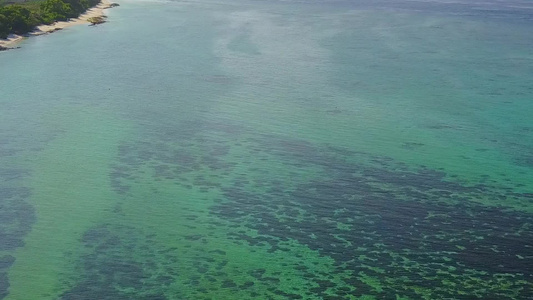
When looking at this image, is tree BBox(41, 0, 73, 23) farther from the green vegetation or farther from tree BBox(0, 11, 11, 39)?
tree BBox(0, 11, 11, 39)

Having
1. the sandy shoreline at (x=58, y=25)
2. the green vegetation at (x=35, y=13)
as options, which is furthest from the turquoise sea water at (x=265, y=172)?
the green vegetation at (x=35, y=13)

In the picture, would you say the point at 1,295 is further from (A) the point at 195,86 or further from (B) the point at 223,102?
(A) the point at 195,86

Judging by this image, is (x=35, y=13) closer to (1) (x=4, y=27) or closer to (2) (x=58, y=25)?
(2) (x=58, y=25)

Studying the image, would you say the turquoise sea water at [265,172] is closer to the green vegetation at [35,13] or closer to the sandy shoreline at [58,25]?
the sandy shoreline at [58,25]

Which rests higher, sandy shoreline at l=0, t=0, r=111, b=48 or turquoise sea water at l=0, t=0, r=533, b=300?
sandy shoreline at l=0, t=0, r=111, b=48

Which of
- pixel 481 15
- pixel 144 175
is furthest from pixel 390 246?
pixel 481 15

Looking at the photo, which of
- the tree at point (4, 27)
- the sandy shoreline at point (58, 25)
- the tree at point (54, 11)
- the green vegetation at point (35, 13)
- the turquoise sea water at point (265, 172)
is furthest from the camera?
the tree at point (54, 11)

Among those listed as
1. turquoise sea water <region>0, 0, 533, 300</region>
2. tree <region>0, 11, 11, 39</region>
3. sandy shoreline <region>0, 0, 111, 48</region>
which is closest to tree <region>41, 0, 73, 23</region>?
sandy shoreline <region>0, 0, 111, 48</region>

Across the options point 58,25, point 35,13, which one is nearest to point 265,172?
point 58,25
